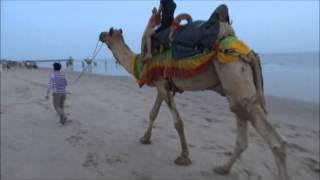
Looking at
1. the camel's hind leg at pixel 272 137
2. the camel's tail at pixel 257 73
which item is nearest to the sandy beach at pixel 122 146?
the camel's hind leg at pixel 272 137

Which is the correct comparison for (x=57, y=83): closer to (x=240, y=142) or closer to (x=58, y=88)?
(x=58, y=88)

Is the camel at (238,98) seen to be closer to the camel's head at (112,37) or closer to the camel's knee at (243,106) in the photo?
the camel's knee at (243,106)

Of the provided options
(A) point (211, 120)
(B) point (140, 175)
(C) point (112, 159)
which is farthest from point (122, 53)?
(A) point (211, 120)

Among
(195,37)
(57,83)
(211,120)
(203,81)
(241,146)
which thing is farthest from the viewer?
(211,120)

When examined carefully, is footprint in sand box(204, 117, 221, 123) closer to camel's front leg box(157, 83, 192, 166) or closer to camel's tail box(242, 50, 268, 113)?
camel's front leg box(157, 83, 192, 166)

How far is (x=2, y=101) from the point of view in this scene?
15.2 metres

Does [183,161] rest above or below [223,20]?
below

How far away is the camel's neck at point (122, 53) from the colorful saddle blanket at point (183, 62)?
23cm

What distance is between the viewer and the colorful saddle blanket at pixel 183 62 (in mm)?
6785

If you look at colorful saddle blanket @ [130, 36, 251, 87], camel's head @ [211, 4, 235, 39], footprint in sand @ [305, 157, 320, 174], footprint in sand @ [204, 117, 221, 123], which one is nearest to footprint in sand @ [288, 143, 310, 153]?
footprint in sand @ [305, 157, 320, 174]

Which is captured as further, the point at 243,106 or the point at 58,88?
the point at 58,88

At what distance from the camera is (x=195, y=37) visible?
7285mm

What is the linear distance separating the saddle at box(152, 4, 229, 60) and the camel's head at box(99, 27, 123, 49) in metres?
1.85

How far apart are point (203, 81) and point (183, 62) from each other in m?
0.42
